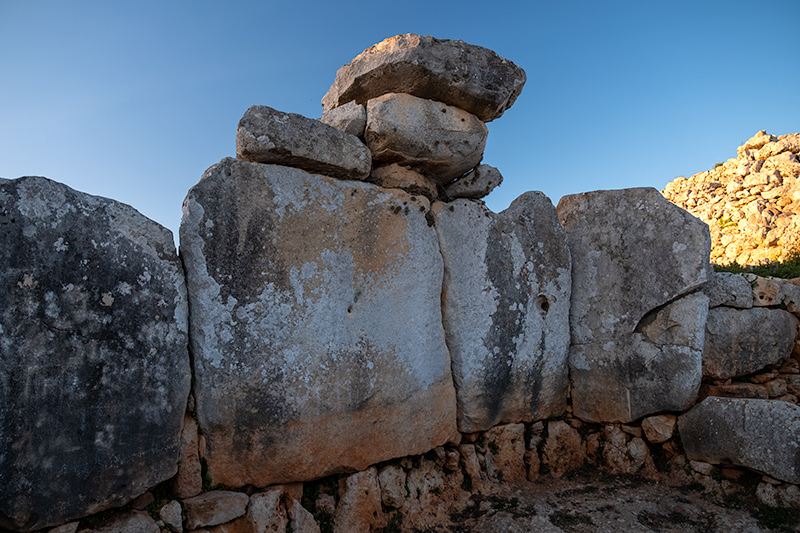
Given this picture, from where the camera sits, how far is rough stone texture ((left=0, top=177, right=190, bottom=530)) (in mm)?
2408

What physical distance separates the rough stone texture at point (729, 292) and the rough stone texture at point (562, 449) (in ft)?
5.55

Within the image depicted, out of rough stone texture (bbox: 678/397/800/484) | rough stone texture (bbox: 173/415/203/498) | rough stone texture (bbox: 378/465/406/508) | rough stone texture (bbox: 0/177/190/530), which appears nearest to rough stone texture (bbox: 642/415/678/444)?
rough stone texture (bbox: 678/397/800/484)

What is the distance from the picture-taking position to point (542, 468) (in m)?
4.42

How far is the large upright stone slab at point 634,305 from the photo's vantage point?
13.9 feet

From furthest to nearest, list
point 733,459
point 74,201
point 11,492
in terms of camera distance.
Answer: point 733,459, point 74,201, point 11,492

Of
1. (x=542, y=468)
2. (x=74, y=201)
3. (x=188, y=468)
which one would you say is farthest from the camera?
(x=542, y=468)

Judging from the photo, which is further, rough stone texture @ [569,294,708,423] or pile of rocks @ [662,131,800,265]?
pile of rocks @ [662,131,800,265]

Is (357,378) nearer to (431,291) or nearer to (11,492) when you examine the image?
(431,291)

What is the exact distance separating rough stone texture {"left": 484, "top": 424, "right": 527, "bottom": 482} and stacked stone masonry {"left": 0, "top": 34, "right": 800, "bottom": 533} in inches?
0.7

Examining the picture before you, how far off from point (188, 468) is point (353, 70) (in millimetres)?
3167

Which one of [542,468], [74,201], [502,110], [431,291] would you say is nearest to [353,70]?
[502,110]

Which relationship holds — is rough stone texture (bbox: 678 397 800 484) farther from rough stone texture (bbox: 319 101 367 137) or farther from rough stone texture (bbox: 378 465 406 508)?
rough stone texture (bbox: 319 101 367 137)

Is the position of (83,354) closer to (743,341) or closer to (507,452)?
(507,452)

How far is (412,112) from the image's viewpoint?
4.00 meters
